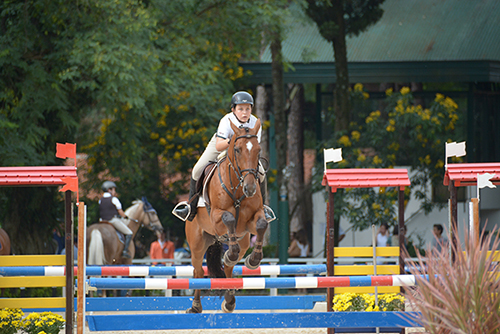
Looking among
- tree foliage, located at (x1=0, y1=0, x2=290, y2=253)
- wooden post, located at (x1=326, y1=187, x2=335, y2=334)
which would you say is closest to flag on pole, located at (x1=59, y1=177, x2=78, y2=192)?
wooden post, located at (x1=326, y1=187, x2=335, y2=334)

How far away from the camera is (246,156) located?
5914 millimetres

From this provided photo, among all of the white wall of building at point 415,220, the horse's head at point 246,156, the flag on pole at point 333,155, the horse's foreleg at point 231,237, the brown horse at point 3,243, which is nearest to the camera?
the horse's head at point 246,156

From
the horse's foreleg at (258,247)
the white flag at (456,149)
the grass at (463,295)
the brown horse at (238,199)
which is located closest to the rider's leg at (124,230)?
the brown horse at (238,199)

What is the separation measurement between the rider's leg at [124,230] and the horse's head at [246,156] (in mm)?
6799

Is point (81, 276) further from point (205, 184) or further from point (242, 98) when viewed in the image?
point (242, 98)

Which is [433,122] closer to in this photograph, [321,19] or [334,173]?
[321,19]

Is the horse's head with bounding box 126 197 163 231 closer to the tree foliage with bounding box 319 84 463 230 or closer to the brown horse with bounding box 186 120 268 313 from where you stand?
the tree foliage with bounding box 319 84 463 230

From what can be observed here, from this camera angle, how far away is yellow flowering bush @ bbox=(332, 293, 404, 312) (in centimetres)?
745

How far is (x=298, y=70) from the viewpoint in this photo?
16.8 metres

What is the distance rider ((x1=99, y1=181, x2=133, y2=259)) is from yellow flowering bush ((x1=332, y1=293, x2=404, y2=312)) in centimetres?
582

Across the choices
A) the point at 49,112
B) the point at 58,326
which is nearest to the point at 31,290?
the point at 49,112

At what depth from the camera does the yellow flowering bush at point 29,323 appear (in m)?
6.66

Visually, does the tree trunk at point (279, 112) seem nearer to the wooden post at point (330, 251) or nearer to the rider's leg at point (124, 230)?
the rider's leg at point (124, 230)

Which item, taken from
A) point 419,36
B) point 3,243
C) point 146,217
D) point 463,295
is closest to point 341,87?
point 419,36
